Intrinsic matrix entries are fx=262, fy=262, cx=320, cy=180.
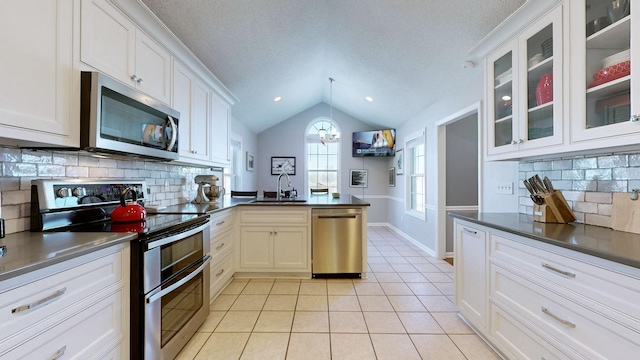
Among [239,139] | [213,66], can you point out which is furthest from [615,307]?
[239,139]

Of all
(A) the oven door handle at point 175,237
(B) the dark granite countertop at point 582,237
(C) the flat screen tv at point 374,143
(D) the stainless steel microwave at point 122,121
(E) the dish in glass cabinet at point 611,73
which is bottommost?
(A) the oven door handle at point 175,237

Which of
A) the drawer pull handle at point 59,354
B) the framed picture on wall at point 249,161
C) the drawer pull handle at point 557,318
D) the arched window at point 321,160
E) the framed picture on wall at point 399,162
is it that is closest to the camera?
the drawer pull handle at point 59,354

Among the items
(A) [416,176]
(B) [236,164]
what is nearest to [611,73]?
(A) [416,176]

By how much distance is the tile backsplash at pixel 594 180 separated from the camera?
1.51m

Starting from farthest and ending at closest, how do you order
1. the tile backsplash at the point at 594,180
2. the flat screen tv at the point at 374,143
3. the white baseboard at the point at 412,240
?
the flat screen tv at the point at 374,143, the white baseboard at the point at 412,240, the tile backsplash at the point at 594,180

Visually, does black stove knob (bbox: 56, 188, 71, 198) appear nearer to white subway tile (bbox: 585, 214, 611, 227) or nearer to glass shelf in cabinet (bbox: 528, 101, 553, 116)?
glass shelf in cabinet (bbox: 528, 101, 553, 116)

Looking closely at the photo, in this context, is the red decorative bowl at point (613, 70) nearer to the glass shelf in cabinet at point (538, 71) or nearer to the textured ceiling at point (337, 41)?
the glass shelf in cabinet at point (538, 71)

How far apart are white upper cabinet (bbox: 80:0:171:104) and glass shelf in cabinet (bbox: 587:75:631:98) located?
2.69m

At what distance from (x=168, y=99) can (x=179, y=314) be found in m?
1.65

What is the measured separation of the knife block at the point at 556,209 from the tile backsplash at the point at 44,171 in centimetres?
305

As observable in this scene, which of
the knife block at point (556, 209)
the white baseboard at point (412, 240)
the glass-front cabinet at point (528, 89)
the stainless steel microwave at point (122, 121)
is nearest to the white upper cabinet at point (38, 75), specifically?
the stainless steel microwave at point (122, 121)

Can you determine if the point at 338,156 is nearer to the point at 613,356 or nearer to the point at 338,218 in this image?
the point at 338,218

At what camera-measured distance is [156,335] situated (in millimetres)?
1437

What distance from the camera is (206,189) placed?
9.73 ft
